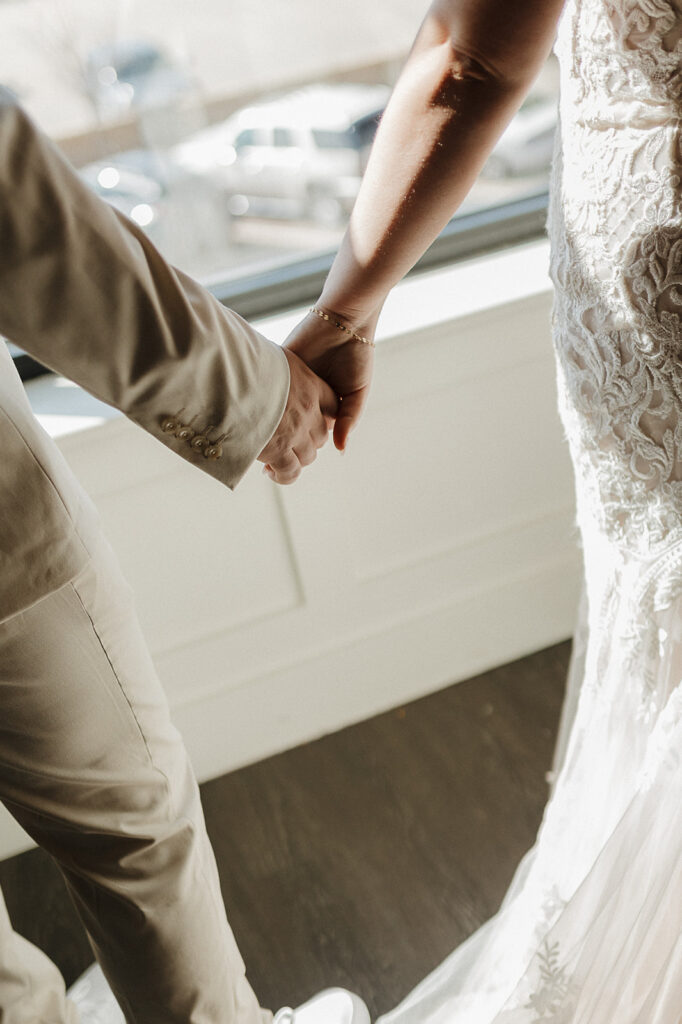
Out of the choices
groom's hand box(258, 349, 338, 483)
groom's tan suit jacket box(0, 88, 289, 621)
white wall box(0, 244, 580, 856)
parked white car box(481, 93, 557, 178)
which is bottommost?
white wall box(0, 244, 580, 856)

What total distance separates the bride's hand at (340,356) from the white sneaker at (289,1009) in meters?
0.78

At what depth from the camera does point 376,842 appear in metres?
1.56

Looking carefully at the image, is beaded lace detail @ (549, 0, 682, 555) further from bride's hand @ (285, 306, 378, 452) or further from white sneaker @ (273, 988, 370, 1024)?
white sneaker @ (273, 988, 370, 1024)

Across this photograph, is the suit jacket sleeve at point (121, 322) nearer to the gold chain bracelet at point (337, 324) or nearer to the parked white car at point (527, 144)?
the gold chain bracelet at point (337, 324)

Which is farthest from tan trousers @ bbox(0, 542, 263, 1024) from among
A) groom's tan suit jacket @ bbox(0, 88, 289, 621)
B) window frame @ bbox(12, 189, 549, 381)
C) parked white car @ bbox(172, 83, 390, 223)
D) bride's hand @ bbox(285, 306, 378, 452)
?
parked white car @ bbox(172, 83, 390, 223)

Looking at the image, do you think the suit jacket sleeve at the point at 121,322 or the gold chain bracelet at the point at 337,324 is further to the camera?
the gold chain bracelet at the point at 337,324

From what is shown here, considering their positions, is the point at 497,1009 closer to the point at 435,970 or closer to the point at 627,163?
the point at 435,970

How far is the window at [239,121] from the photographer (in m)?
1.45

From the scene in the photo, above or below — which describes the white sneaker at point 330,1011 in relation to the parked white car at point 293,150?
below

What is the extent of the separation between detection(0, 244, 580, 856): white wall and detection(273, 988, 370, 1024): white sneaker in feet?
1.79

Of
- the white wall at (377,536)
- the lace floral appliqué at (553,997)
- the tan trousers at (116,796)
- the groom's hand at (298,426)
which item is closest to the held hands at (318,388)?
the groom's hand at (298,426)

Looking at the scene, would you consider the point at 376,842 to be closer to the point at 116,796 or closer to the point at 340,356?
the point at 116,796

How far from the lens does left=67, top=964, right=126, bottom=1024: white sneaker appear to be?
130 cm

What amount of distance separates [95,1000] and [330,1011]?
0.35m
